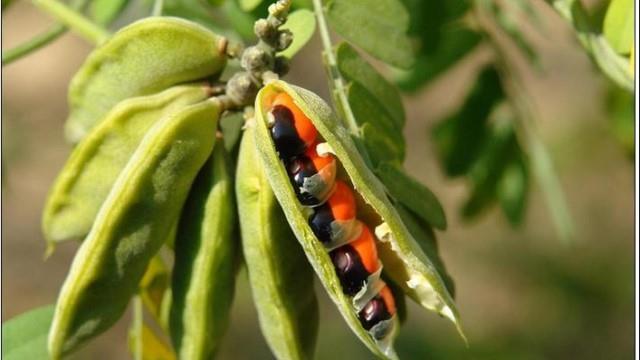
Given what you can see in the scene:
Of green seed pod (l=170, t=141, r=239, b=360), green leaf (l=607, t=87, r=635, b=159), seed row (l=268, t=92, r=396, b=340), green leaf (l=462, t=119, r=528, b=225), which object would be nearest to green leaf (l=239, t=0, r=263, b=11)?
green seed pod (l=170, t=141, r=239, b=360)

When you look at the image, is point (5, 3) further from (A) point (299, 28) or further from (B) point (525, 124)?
(B) point (525, 124)

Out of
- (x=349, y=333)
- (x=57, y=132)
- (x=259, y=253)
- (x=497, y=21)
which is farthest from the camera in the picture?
(x=57, y=132)

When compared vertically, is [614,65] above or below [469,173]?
above

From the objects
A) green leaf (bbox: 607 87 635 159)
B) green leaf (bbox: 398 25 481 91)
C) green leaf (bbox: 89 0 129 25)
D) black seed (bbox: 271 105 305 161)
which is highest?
black seed (bbox: 271 105 305 161)

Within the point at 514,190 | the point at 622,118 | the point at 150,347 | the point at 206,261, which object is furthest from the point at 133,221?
the point at 622,118

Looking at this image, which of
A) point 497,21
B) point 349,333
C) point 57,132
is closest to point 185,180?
point 497,21

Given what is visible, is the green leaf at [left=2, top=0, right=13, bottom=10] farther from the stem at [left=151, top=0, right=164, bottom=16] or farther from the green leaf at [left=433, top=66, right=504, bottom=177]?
the green leaf at [left=433, top=66, right=504, bottom=177]

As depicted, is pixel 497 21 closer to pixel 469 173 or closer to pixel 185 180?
pixel 469 173
